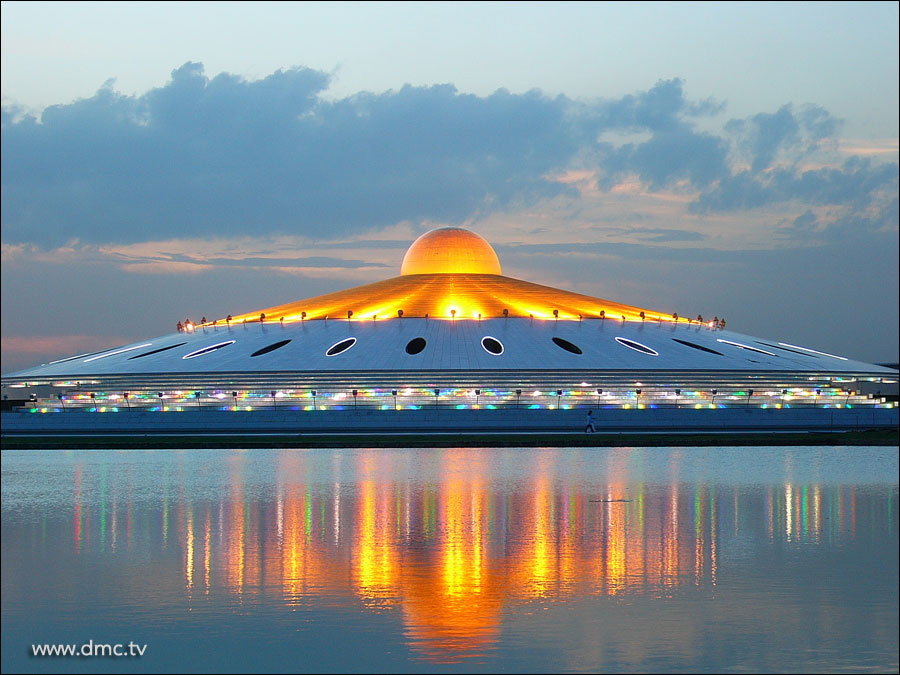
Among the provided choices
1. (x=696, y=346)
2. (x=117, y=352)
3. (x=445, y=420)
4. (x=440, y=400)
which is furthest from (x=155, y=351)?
(x=696, y=346)

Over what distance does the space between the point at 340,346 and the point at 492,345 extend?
20.8 feet

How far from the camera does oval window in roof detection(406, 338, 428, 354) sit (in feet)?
163

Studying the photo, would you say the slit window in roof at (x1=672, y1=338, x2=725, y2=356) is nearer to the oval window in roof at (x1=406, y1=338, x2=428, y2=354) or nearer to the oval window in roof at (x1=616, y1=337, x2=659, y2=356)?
the oval window in roof at (x1=616, y1=337, x2=659, y2=356)

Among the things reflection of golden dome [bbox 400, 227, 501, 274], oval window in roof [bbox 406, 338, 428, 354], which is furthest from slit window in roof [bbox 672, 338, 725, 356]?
reflection of golden dome [bbox 400, 227, 501, 274]

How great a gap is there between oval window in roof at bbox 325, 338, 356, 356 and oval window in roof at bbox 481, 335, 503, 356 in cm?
551

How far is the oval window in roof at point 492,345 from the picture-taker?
1940 inches

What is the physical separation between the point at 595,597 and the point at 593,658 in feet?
7.31

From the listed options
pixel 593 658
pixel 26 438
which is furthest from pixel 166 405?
pixel 593 658

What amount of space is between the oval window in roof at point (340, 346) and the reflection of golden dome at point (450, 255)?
511 inches

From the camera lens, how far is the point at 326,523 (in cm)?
1711

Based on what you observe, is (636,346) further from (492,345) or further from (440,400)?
(440,400)

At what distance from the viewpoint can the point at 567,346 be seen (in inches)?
1987

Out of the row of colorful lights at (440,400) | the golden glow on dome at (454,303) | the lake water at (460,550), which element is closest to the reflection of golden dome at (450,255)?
the golden glow on dome at (454,303)

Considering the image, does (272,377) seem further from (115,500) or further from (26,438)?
(115,500)
